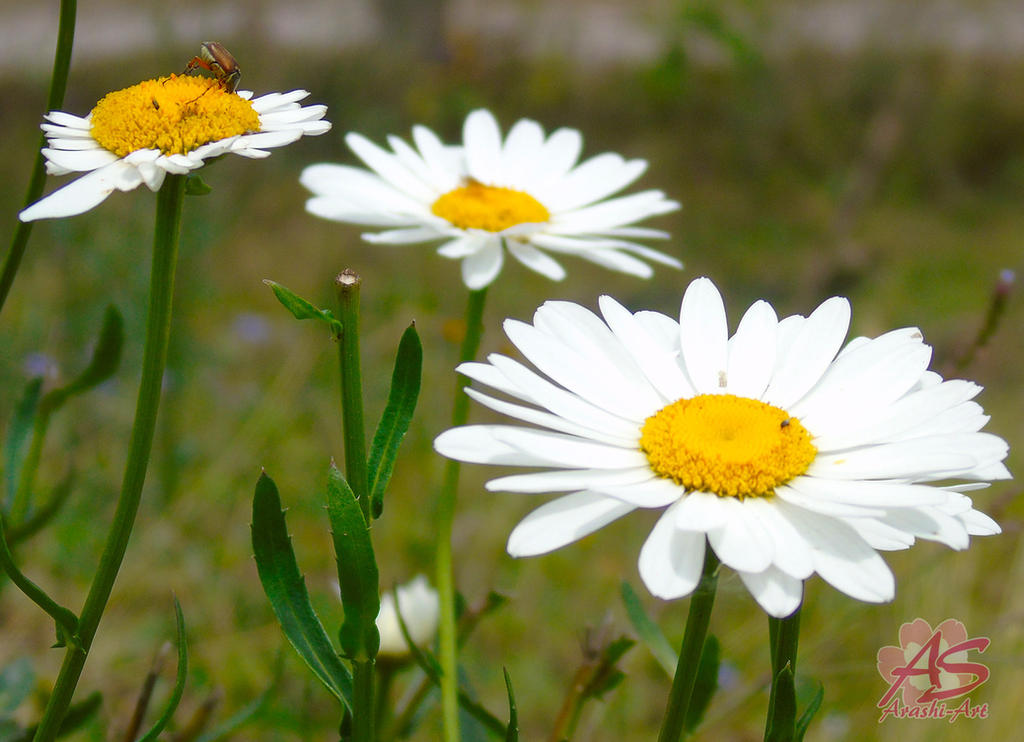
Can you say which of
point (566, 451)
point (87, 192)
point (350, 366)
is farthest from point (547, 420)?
point (87, 192)

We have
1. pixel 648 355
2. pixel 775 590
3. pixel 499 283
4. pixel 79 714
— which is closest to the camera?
pixel 775 590

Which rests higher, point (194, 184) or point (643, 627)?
point (194, 184)

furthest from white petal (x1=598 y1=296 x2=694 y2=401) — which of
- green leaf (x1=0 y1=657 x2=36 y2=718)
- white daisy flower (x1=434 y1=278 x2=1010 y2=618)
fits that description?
green leaf (x1=0 y1=657 x2=36 y2=718)

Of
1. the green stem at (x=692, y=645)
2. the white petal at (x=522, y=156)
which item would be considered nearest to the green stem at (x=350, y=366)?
the green stem at (x=692, y=645)

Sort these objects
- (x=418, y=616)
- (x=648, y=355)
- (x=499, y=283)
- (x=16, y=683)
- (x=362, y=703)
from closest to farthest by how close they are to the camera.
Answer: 1. (x=362, y=703)
2. (x=648, y=355)
3. (x=16, y=683)
4. (x=418, y=616)
5. (x=499, y=283)

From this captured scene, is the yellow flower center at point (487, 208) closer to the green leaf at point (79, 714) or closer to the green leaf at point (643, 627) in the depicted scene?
the green leaf at point (643, 627)

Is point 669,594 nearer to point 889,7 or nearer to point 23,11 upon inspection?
point 889,7

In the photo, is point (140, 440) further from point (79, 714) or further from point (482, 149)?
point (482, 149)
